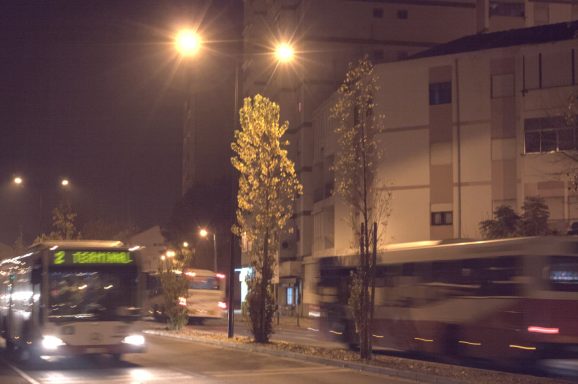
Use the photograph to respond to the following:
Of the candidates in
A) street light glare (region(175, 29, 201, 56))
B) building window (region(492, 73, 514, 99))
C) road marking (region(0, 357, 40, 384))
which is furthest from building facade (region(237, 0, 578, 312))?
road marking (region(0, 357, 40, 384))

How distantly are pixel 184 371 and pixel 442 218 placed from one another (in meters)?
28.8

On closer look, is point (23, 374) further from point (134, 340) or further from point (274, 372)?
point (274, 372)

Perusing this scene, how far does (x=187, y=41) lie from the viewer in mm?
23766

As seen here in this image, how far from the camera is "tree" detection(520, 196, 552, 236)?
115 ft

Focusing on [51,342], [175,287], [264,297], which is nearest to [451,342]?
[264,297]

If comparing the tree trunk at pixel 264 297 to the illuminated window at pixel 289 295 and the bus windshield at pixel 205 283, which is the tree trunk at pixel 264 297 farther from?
the illuminated window at pixel 289 295

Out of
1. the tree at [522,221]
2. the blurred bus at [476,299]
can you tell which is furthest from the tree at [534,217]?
the blurred bus at [476,299]

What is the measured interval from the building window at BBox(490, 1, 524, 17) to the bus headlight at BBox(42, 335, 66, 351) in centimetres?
5061

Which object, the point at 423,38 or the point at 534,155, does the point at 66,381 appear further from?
the point at 423,38

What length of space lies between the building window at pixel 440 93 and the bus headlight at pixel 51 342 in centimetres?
3031

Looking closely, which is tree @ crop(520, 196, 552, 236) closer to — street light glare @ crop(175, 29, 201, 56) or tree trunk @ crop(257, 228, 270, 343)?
tree trunk @ crop(257, 228, 270, 343)

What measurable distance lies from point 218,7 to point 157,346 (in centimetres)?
7819

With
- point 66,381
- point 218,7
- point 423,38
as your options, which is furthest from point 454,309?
point 218,7

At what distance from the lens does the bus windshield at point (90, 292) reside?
59.5 ft
